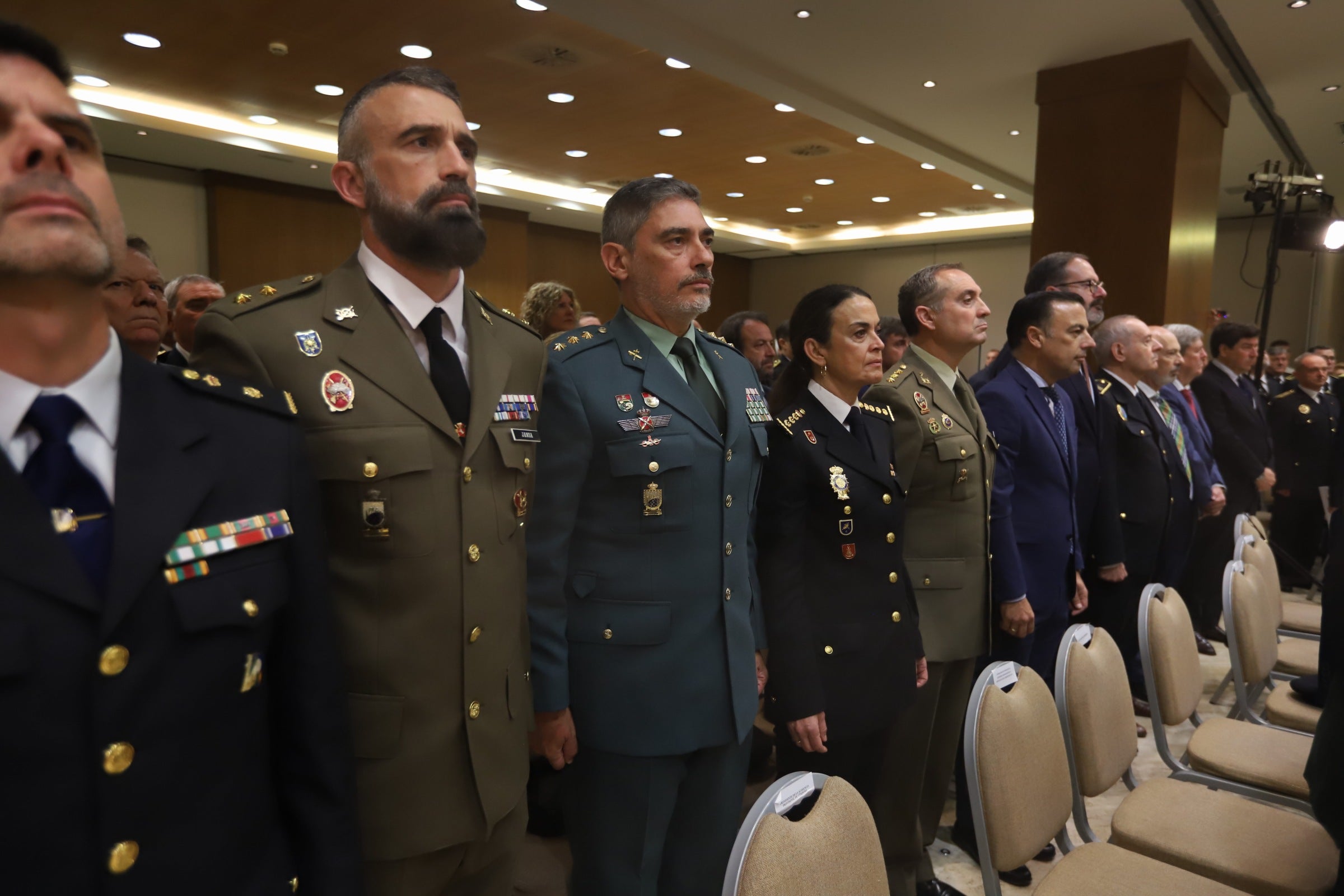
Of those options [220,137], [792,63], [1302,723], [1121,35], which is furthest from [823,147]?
[1302,723]

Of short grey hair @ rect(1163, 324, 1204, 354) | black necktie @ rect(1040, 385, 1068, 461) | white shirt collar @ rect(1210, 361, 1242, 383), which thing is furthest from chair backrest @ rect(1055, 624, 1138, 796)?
white shirt collar @ rect(1210, 361, 1242, 383)

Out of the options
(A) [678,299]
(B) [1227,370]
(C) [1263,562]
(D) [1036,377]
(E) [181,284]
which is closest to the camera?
(A) [678,299]

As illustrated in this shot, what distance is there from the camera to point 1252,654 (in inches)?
93.7

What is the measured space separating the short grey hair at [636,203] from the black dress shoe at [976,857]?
1.82 metres

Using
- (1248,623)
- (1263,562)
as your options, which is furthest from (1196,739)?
(1263,562)

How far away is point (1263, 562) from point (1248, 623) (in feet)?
1.98

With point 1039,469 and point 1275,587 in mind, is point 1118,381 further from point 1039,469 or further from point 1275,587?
point 1039,469

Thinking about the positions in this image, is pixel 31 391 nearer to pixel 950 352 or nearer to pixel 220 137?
pixel 950 352

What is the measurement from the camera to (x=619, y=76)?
214 inches

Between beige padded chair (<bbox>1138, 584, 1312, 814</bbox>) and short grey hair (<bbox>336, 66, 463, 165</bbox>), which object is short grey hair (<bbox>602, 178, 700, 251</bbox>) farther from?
beige padded chair (<bbox>1138, 584, 1312, 814</bbox>)

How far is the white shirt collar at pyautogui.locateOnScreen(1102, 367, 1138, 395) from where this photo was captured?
335 centimetres

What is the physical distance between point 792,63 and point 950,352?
3.49 meters

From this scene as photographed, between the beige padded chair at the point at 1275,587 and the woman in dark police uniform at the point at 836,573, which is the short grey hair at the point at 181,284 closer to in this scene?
the woman in dark police uniform at the point at 836,573

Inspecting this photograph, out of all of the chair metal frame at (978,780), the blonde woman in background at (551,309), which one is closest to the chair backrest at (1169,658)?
the chair metal frame at (978,780)
